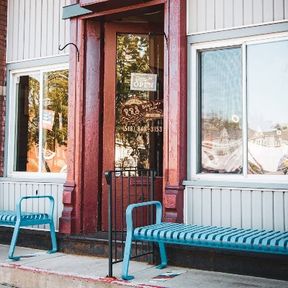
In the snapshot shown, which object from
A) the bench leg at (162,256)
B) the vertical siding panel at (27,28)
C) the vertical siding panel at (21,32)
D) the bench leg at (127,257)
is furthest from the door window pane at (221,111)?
the vertical siding panel at (21,32)

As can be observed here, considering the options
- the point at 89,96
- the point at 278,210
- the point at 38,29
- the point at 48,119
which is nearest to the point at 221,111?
the point at 278,210

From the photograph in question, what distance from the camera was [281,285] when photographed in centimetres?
503

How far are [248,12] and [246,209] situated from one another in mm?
2292

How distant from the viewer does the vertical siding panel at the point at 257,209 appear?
552 cm

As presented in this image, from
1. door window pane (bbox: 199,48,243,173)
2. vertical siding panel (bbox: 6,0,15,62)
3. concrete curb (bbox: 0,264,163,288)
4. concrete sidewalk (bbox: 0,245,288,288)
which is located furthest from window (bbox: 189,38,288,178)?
vertical siding panel (bbox: 6,0,15,62)

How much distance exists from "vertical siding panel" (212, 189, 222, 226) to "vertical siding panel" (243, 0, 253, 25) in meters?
2.01

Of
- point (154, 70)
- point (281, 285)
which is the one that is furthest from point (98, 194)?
point (281, 285)

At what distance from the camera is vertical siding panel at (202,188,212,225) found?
231 inches

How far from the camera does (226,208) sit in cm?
574

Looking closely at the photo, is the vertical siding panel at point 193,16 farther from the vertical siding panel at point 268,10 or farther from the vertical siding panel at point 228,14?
the vertical siding panel at point 268,10

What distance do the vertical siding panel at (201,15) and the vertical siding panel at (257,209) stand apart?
2122 millimetres

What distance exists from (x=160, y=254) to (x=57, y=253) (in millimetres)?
1681

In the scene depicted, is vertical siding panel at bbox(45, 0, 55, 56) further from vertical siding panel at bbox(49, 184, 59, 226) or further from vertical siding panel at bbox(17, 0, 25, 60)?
vertical siding panel at bbox(49, 184, 59, 226)

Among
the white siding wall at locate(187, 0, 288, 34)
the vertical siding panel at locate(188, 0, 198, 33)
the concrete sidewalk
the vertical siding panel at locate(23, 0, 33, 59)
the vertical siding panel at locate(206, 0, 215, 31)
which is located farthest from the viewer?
the vertical siding panel at locate(23, 0, 33, 59)
